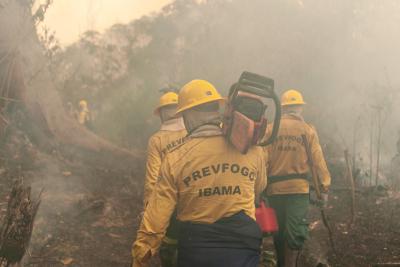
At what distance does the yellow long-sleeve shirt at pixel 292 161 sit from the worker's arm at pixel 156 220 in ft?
6.69

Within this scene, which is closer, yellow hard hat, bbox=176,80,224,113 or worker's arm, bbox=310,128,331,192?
yellow hard hat, bbox=176,80,224,113

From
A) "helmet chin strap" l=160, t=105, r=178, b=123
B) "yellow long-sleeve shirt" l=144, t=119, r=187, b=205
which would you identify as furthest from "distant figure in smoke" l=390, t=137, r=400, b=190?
"yellow long-sleeve shirt" l=144, t=119, r=187, b=205

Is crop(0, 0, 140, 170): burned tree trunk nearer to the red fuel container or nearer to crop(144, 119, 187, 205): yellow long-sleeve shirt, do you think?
crop(144, 119, 187, 205): yellow long-sleeve shirt

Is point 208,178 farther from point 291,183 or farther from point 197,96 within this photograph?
point 291,183

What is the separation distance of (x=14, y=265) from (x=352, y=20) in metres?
16.9

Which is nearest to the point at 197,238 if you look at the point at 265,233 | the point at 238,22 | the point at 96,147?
the point at 265,233

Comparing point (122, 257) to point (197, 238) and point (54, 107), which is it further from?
point (54, 107)

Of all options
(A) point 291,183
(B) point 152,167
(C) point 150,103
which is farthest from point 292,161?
(C) point 150,103

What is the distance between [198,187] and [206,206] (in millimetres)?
112

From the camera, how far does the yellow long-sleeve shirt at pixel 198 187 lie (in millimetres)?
2396

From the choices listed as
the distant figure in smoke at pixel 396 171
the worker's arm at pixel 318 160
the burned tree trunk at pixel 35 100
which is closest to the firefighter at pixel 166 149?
the worker's arm at pixel 318 160

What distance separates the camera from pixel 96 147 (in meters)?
8.80

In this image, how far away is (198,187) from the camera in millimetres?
2418

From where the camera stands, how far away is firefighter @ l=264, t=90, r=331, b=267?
4.15 m
